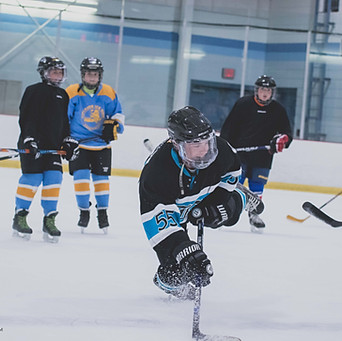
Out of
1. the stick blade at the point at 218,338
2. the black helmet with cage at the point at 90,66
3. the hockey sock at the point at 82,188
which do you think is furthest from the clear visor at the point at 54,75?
the stick blade at the point at 218,338

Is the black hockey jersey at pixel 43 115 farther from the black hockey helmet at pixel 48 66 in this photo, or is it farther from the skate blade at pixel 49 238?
the skate blade at pixel 49 238

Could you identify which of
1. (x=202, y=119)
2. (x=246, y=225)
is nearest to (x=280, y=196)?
(x=246, y=225)

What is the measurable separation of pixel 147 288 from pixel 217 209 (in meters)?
0.52

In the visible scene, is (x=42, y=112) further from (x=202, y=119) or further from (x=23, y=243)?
(x=202, y=119)

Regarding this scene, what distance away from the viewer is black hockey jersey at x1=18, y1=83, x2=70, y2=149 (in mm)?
3246

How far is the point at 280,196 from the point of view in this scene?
6254 millimetres

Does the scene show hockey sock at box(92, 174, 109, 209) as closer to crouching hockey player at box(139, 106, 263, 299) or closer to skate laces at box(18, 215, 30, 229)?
skate laces at box(18, 215, 30, 229)

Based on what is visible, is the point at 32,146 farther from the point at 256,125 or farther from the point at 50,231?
the point at 256,125

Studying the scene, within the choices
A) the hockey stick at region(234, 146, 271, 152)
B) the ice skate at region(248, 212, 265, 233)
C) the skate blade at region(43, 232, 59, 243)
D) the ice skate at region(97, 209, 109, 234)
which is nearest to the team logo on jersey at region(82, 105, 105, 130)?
the ice skate at region(97, 209, 109, 234)

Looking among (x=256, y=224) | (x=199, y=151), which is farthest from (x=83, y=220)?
(x=199, y=151)

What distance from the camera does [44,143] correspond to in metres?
3.29

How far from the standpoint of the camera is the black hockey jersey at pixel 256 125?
4.29 metres

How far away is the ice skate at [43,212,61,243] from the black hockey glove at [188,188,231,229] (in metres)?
1.26

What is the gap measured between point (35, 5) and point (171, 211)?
6.61m
